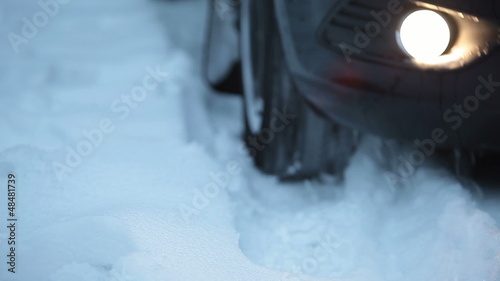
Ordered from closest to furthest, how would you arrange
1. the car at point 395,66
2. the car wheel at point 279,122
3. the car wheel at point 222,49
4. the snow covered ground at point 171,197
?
the car at point 395,66 < the snow covered ground at point 171,197 < the car wheel at point 279,122 < the car wheel at point 222,49

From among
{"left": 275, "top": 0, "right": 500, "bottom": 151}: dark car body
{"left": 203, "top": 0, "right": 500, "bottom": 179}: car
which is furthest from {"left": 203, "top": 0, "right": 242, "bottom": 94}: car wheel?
{"left": 275, "top": 0, "right": 500, "bottom": 151}: dark car body

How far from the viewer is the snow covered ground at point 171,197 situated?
187 cm

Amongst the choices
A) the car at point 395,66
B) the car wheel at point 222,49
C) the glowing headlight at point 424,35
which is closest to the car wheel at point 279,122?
the car at point 395,66

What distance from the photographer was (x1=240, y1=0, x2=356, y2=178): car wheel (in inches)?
87.5

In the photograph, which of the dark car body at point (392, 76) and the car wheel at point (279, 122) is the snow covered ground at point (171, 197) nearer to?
the car wheel at point (279, 122)

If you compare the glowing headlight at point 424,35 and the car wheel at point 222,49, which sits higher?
the glowing headlight at point 424,35

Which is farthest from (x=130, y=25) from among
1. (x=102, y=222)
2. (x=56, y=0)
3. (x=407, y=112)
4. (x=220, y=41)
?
(x=407, y=112)

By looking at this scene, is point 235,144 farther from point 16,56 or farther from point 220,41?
point 16,56

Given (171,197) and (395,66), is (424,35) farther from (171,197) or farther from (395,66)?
(171,197)

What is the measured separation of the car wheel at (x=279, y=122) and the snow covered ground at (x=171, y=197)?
8 centimetres

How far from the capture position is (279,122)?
2.30 m

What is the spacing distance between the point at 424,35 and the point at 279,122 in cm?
70

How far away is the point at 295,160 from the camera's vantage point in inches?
92.8

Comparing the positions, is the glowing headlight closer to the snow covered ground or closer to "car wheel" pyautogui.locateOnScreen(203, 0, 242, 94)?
the snow covered ground
